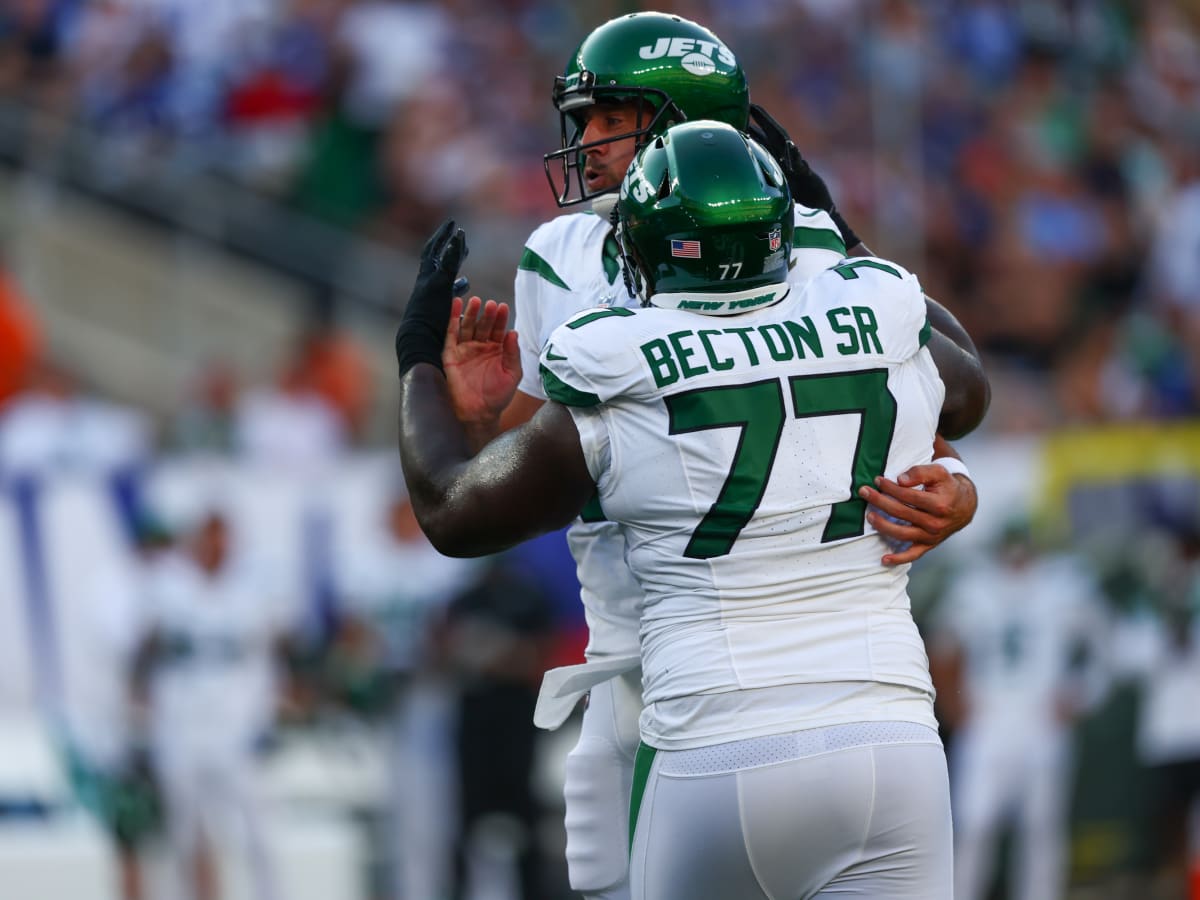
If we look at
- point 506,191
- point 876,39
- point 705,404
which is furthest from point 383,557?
point 705,404

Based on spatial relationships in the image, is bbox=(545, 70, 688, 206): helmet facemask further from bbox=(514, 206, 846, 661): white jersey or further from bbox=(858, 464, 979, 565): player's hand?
bbox=(858, 464, 979, 565): player's hand

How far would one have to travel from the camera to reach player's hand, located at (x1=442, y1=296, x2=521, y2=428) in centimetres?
371

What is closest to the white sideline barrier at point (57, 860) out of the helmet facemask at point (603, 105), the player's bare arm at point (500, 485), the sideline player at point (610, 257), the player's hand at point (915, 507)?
the sideline player at point (610, 257)

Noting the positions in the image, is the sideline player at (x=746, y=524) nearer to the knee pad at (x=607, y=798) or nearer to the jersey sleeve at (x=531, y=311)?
the knee pad at (x=607, y=798)

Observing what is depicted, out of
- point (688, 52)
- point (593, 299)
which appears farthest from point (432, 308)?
point (688, 52)

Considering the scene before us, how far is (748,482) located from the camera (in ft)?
10.3

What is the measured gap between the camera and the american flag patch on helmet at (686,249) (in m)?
3.24

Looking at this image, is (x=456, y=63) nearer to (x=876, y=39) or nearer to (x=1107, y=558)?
(x=876, y=39)

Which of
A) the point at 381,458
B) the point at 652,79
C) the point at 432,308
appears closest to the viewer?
the point at 432,308

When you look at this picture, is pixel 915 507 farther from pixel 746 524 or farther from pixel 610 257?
pixel 610 257

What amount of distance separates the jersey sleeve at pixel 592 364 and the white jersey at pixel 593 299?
451 mm

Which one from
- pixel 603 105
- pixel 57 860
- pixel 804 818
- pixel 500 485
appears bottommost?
pixel 57 860

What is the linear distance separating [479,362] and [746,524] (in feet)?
2.65

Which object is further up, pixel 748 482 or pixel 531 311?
pixel 531 311
